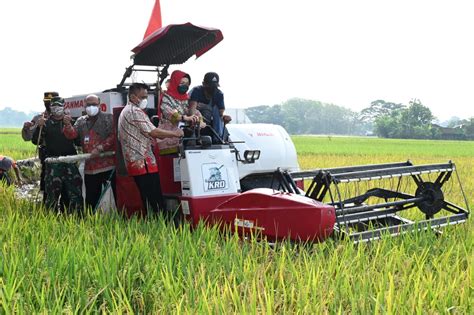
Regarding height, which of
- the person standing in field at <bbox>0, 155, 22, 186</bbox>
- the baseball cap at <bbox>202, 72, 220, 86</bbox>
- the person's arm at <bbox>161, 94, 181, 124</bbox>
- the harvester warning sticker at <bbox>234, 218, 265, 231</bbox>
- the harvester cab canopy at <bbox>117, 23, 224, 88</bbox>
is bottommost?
the harvester warning sticker at <bbox>234, 218, 265, 231</bbox>

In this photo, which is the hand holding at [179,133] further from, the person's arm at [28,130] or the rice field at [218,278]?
the person's arm at [28,130]

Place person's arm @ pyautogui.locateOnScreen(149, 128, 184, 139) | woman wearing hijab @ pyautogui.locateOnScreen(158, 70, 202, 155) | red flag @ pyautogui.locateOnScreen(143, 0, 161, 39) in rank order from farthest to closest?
red flag @ pyautogui.locateOnScreen(143, 0, 161, 39)
woman wearing hijab @ pyautogui.locateOnScreen(158, 70, 202, 155)
person's arm @ pyautogui.locateOnScreen(149, 128, 184, 139)

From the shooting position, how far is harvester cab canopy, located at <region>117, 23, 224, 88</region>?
22.6ft

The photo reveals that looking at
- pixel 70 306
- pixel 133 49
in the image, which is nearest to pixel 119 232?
pixel 70 306

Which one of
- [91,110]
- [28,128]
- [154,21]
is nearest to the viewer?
[91,110]

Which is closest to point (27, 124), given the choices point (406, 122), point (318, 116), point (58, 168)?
point (58, 168)

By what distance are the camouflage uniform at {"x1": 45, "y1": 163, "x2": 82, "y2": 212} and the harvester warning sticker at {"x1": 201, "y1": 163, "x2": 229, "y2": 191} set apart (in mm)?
2083

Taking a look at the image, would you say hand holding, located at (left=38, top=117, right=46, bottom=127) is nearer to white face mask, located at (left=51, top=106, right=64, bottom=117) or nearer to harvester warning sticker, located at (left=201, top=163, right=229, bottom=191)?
white face mask, located at (left=51, top=106, right=64, bottom=117)

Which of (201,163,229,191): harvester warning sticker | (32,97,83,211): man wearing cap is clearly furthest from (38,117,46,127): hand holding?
(201,163,229,191): harvester warning sticker

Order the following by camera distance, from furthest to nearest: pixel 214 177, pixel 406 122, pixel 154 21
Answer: pixel 406 122 → pixel 154 21 → pixel 214 177

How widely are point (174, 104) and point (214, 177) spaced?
0.97 metres

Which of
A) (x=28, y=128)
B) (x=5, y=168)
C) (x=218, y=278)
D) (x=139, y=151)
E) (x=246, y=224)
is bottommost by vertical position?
(x=218, y=278)

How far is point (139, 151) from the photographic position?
6.36 metres

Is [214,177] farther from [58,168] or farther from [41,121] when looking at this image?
[41,121]
